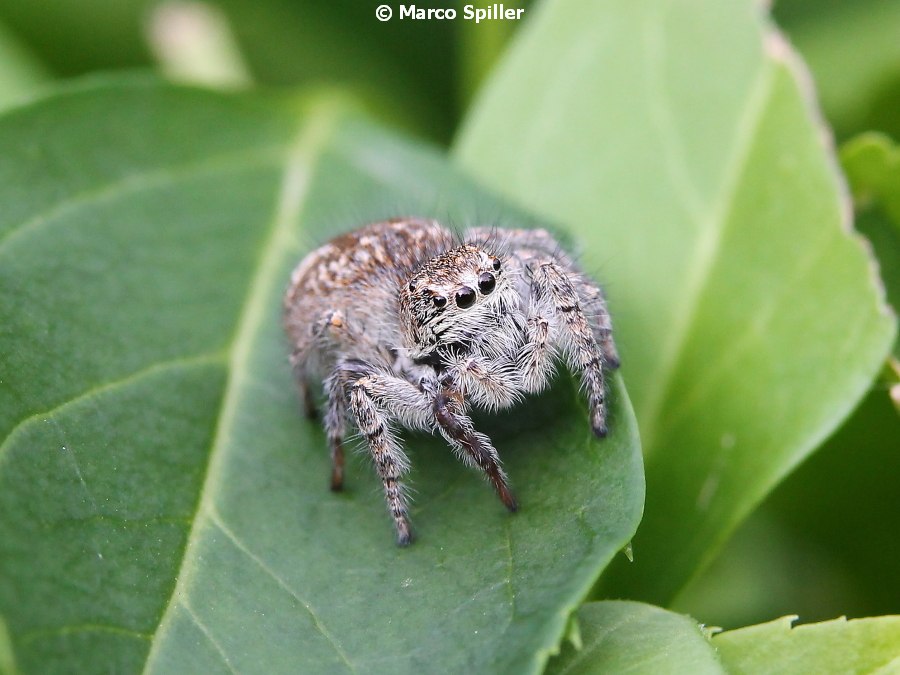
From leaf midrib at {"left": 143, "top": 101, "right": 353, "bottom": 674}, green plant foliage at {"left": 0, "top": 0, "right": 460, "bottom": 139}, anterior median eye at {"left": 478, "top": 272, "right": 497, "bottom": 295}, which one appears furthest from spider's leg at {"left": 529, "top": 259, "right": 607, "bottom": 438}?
green plant foliage at {"left": 0, "top": 0, "right": 460, "bottom": 139}

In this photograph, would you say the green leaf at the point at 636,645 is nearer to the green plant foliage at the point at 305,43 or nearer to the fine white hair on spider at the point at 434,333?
the fine white hair on spider at the point at 434,333

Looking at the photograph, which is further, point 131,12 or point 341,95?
point 131,12

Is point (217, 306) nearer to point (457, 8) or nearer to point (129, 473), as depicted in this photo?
point (129, 473)

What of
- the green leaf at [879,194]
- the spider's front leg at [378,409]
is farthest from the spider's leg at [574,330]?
the green leaf at [879,194]

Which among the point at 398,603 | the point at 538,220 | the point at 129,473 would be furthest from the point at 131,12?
the point at 398,603

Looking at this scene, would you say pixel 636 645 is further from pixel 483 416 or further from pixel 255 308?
pixel 255 308

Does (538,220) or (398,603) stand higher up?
(538,220)

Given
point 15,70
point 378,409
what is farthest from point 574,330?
point 15,70
